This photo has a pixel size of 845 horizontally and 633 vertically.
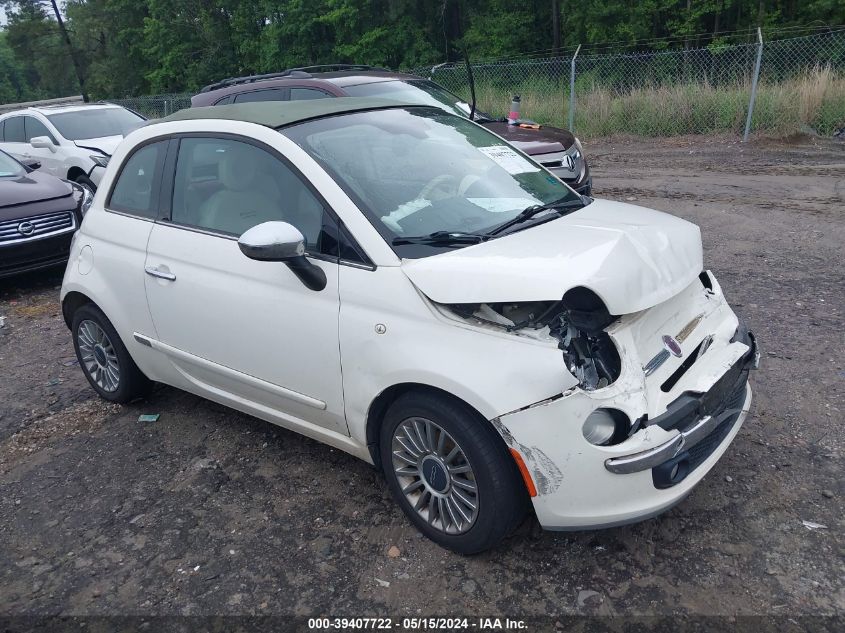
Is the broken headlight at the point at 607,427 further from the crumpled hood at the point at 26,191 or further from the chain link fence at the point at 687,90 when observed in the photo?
the chain link fence at the point at 687,90

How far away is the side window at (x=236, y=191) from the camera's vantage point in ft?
10.4

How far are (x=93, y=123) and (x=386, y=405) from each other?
10594mm

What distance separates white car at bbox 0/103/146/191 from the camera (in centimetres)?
1055

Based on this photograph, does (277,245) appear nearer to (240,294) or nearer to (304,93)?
(240,294)

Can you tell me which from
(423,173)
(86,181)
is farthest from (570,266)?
(86,181)

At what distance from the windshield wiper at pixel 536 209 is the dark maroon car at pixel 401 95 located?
381 centimetres

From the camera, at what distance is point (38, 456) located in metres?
4.02

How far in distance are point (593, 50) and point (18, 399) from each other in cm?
2740

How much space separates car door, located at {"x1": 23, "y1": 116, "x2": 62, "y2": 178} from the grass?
10.4 m

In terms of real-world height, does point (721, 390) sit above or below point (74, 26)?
below

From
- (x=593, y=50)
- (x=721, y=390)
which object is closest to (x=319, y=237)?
(x=721, y=390)

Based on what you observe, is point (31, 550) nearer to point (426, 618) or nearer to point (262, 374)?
point (262, 374)

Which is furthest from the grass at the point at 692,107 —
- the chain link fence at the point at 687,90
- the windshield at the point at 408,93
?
the windshield at the point at 408,93

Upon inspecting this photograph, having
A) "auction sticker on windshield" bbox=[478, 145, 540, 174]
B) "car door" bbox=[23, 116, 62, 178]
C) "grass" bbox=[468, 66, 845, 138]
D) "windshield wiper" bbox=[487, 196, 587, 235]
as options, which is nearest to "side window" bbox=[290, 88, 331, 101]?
"car door" bbox=[23, 116, 62, 178]
